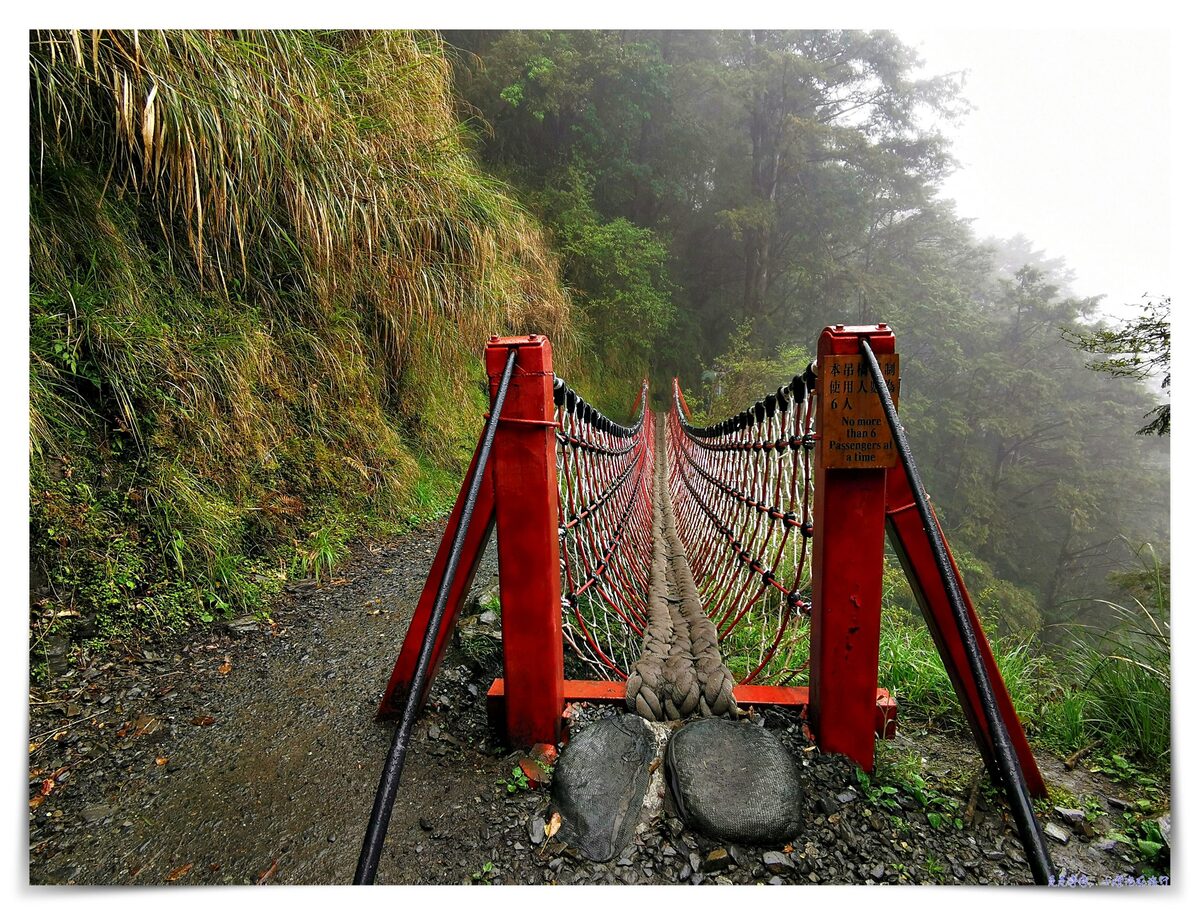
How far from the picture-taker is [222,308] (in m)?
1.84

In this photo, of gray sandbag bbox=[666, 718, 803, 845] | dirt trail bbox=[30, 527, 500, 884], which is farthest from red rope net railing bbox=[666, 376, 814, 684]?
dirt trail bbox=[30, 527, 500, 884]

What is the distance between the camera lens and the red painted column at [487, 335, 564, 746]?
0.82 m

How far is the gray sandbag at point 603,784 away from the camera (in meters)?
0.70

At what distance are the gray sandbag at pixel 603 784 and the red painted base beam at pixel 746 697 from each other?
7 cm

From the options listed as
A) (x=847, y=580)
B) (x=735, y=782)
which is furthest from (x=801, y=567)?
(x=735, y=782)

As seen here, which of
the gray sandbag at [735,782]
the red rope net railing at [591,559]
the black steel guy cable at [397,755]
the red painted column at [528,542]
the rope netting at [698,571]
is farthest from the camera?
the red rope net railing at [591,559]

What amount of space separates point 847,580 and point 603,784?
49 centimetres

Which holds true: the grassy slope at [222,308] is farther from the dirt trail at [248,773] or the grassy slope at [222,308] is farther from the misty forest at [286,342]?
the dirt trail at [248,773]

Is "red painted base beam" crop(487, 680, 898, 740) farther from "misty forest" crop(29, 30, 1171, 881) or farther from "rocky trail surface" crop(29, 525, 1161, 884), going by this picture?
"misty forest" crop(29, 30, 1171, 881)

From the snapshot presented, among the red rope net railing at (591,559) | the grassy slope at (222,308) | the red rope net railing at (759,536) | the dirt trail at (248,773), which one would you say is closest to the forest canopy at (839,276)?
the grassy slope at (222,308)

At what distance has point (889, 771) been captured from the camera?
81 centimetres

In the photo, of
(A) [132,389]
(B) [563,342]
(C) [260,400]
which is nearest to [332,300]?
(C) [260,400]

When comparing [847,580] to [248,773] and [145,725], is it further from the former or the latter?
[145,725]

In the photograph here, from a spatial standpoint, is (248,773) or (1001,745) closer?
(1001,745)
